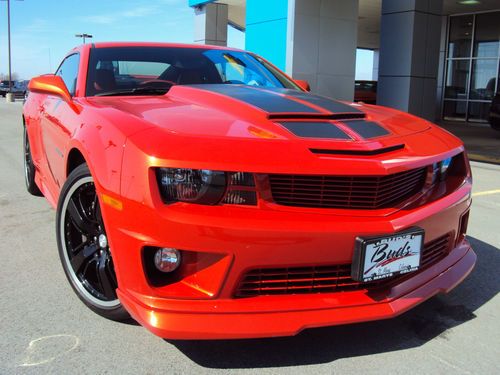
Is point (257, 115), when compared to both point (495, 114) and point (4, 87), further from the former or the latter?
point (4, 87)

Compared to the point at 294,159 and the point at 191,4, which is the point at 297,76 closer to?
the point at 191,4

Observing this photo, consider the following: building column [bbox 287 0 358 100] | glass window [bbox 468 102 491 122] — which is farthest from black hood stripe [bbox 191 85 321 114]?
glass window [bbox 468 102 491 122]

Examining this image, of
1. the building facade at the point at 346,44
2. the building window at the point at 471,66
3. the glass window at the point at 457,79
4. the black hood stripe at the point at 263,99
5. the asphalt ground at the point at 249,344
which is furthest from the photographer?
the glass window at the point at 457,79

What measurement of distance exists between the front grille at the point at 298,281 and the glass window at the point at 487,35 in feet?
59.5

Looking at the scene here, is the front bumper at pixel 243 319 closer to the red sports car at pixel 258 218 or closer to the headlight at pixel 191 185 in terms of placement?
the red sports car at pixel 258 218

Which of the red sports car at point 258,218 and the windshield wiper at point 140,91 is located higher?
the windshield wiper at point 140,91

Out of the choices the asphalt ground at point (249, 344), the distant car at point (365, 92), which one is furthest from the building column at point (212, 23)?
the asphalt ground at point (249, 344)

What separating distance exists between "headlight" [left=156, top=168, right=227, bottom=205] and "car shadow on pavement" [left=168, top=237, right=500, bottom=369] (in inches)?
29.2

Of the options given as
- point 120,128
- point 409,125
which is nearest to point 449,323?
point 409,125

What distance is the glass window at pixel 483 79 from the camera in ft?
57.8

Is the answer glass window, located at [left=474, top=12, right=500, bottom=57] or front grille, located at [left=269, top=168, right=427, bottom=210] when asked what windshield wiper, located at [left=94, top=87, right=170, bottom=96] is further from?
glass window, located at [left=474, top=12, right=500, bottom=57]

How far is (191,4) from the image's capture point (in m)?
17.0

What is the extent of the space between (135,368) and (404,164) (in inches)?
57.2

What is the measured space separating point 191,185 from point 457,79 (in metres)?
19.2
